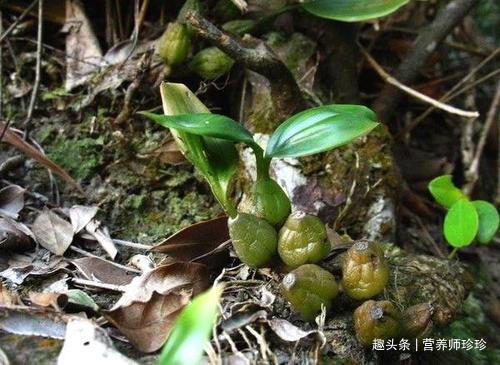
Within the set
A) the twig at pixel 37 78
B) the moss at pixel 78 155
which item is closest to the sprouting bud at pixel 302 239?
the moss at pixel 78 155

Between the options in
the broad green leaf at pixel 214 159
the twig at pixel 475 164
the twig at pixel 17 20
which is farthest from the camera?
the twig at pixel 475 164

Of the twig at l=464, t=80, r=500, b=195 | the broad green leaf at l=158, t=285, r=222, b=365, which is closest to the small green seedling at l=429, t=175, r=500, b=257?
the twig at l=464, t=80, r=500, b=195

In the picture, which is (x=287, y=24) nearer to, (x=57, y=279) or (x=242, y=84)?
(x=242, y=84)

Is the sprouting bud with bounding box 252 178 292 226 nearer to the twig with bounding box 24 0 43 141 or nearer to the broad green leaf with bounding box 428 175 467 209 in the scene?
the broad green leaf with bounding box 428 175 467 209

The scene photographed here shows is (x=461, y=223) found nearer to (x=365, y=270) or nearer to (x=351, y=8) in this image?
(x=365, y=270)

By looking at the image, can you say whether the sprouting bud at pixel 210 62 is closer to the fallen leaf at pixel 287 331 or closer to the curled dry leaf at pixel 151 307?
the curled dry leaf at pixel 151 307

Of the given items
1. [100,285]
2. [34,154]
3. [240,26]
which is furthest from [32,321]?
[240,26]
